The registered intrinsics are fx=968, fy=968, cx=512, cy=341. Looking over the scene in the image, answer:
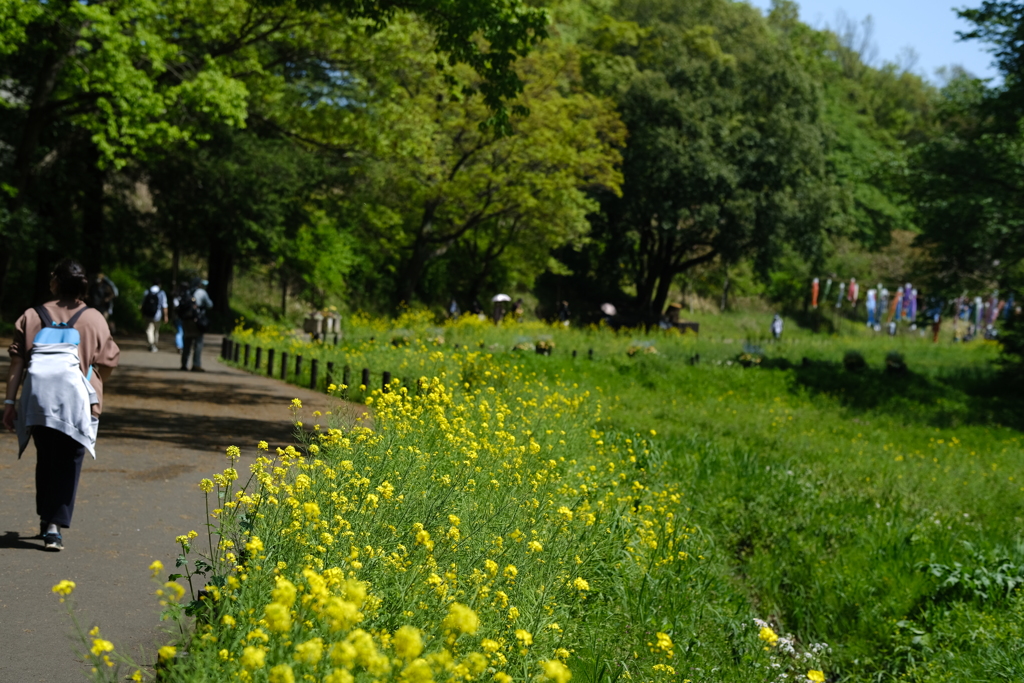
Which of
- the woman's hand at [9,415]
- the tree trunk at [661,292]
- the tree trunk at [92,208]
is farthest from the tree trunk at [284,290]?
the woman's hand at [9,415]

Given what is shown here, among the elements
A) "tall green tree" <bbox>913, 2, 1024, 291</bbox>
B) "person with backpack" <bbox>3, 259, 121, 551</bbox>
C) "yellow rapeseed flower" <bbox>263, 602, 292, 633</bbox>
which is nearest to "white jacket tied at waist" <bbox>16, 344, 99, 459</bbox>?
"person with backpack" <bbox>3, 259, 121, 551</bbox>

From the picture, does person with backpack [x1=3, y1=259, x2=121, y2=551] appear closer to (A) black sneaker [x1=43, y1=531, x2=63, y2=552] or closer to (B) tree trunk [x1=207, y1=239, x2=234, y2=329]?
(A) black sneaker [x1=43, y1=531, x2=63, y2=552]

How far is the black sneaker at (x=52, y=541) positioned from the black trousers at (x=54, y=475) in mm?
92

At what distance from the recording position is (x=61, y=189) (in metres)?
26.1

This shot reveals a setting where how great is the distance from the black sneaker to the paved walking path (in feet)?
0.21

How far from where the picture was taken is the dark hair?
6.09 meters

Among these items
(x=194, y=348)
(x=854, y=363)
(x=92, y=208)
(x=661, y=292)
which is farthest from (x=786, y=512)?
(x=661, y=292)

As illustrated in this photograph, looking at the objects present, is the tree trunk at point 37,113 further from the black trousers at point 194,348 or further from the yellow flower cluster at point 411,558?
the yellow flower cluster at point 411,558

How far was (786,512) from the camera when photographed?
10.3 m

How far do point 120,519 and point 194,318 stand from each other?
11465 mm

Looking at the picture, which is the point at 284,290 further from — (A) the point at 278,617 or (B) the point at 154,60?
(A) the point at 278,617

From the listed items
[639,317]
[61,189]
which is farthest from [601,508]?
[639,317]

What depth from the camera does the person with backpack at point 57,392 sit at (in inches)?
229

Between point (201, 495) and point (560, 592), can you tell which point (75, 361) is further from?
point (560, 592)
